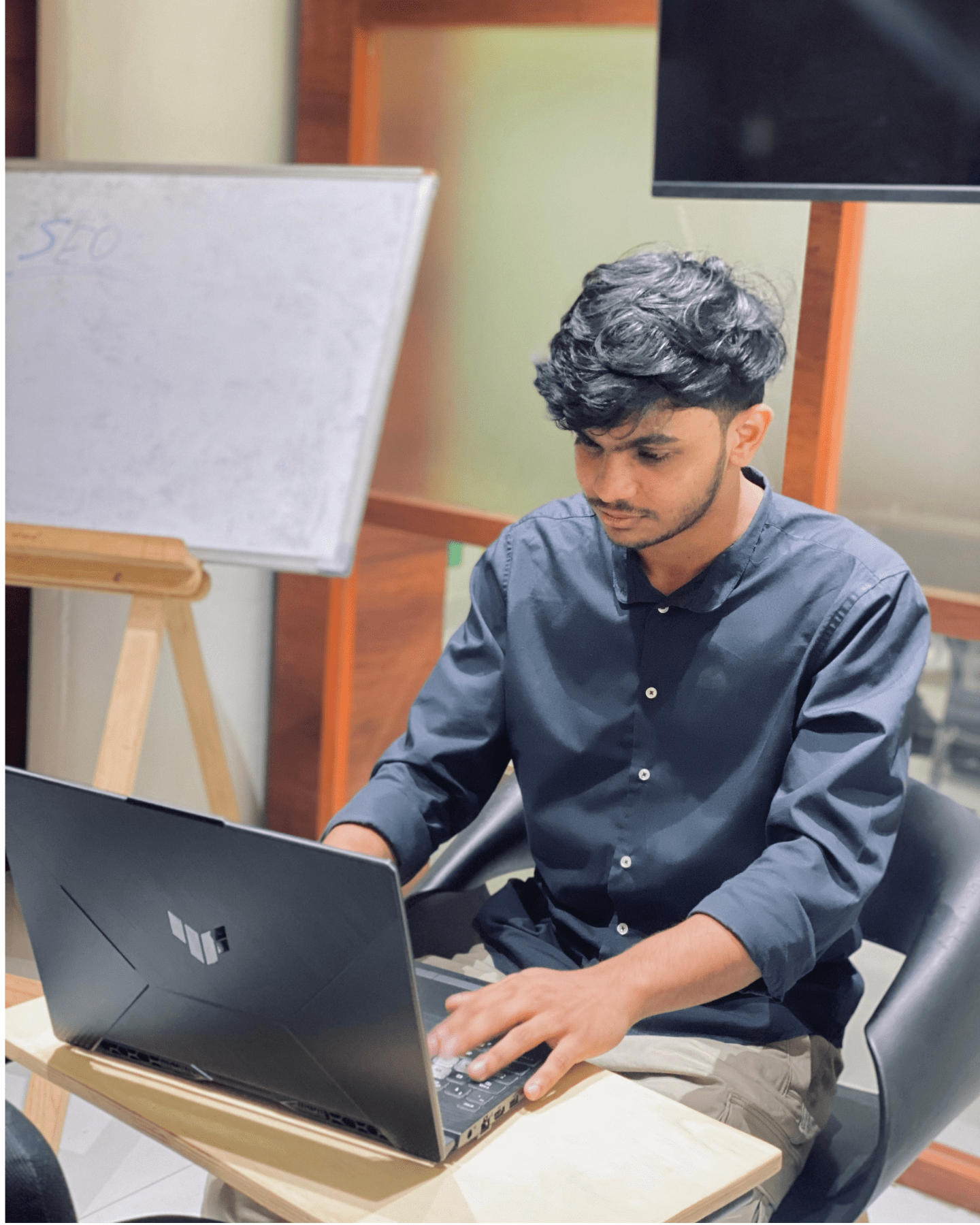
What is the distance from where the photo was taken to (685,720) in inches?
54.9

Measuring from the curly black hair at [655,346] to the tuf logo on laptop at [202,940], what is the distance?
2.04ft

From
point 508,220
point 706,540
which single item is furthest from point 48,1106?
point 508,220

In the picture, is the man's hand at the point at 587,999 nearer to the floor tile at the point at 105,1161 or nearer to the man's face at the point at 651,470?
the man's face at the point at 651,470

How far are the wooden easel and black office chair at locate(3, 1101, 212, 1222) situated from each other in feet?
3.64

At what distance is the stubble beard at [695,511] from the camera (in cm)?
132

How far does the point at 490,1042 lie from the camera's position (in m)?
1.02

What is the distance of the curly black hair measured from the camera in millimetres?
1257

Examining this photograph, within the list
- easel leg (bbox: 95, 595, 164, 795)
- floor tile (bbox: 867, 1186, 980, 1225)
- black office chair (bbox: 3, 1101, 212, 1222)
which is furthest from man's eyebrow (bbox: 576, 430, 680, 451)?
floor tile (bbox: 867, 1186, 980, 1225)

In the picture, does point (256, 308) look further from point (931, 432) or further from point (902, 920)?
point (902, 920)

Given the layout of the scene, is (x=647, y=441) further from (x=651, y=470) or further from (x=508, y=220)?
(x=508, y=220)

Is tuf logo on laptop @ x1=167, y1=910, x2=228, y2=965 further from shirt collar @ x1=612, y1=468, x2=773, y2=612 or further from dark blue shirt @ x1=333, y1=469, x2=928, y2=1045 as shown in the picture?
shirt collar @ x1=612, y1=468, x2=773, y2=612

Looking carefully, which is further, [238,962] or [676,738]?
[676,738]

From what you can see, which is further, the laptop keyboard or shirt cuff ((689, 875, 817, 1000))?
shirt cuff ((689, 875, 817, 1000))

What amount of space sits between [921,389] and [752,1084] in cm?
129
